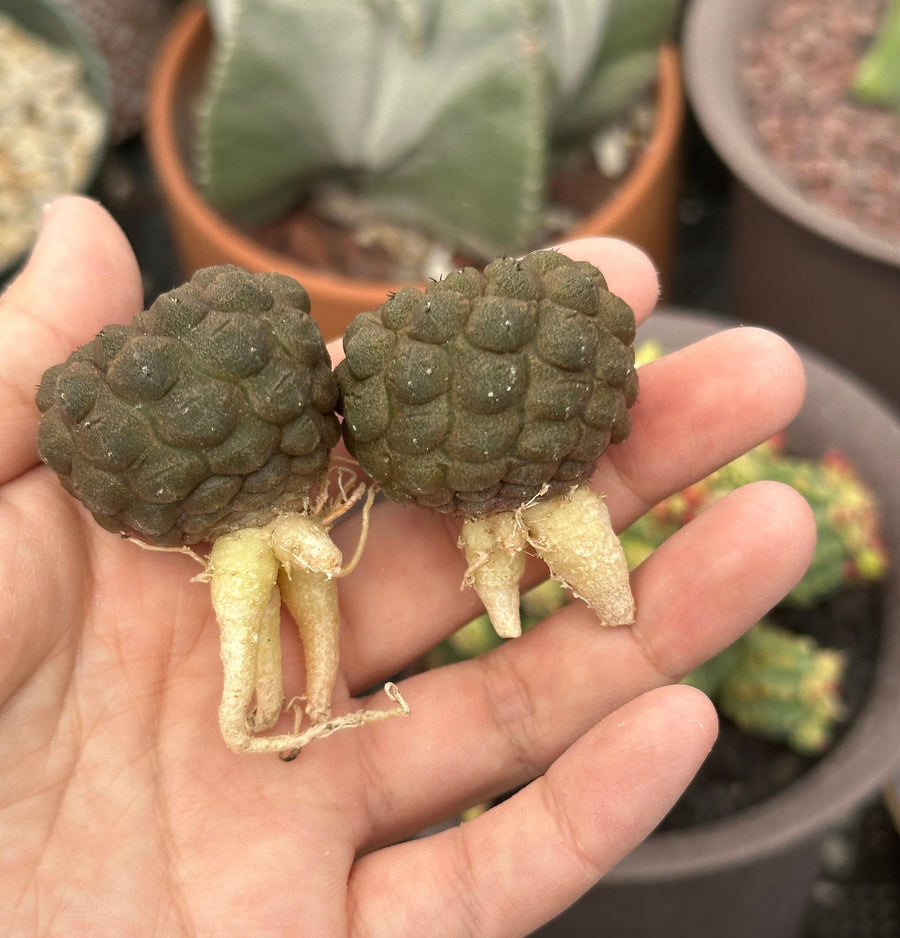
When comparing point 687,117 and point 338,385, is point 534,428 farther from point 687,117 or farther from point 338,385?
point 687,117

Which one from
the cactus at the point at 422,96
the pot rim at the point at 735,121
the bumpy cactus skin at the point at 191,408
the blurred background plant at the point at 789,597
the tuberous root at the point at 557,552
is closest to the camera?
the bumpy cactus skin at the point at 191,408

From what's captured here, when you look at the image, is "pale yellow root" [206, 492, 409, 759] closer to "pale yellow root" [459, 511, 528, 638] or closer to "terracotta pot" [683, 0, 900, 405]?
"pale yellow root" [459, 511, 528, 638]

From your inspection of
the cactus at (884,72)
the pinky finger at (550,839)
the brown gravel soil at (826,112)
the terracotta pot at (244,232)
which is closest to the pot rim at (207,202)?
the terracotta pot at (244,232)

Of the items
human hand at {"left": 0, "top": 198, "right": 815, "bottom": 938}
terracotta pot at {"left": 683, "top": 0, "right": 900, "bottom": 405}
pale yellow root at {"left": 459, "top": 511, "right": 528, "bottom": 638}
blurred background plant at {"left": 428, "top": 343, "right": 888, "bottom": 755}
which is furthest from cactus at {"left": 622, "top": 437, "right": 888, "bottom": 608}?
terracotta pot at {"left": 683, "top": 0, "right": 900, "bottom": 405}

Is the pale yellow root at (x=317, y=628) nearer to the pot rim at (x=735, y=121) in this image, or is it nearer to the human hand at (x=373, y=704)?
the human hand at (x=373, y=704)

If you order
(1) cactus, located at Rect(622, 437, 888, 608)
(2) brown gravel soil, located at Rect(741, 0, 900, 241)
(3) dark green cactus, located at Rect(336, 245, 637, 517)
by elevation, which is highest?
(3) dark green cactus, located at Rect(336, 245, 637, 517)

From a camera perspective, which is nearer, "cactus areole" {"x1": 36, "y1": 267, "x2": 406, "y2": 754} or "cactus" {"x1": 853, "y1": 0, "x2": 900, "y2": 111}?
"cactus areole" {"x1": 36, "y1": 267, "x2": 406, "y2": 754}

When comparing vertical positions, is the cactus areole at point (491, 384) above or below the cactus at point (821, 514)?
above
